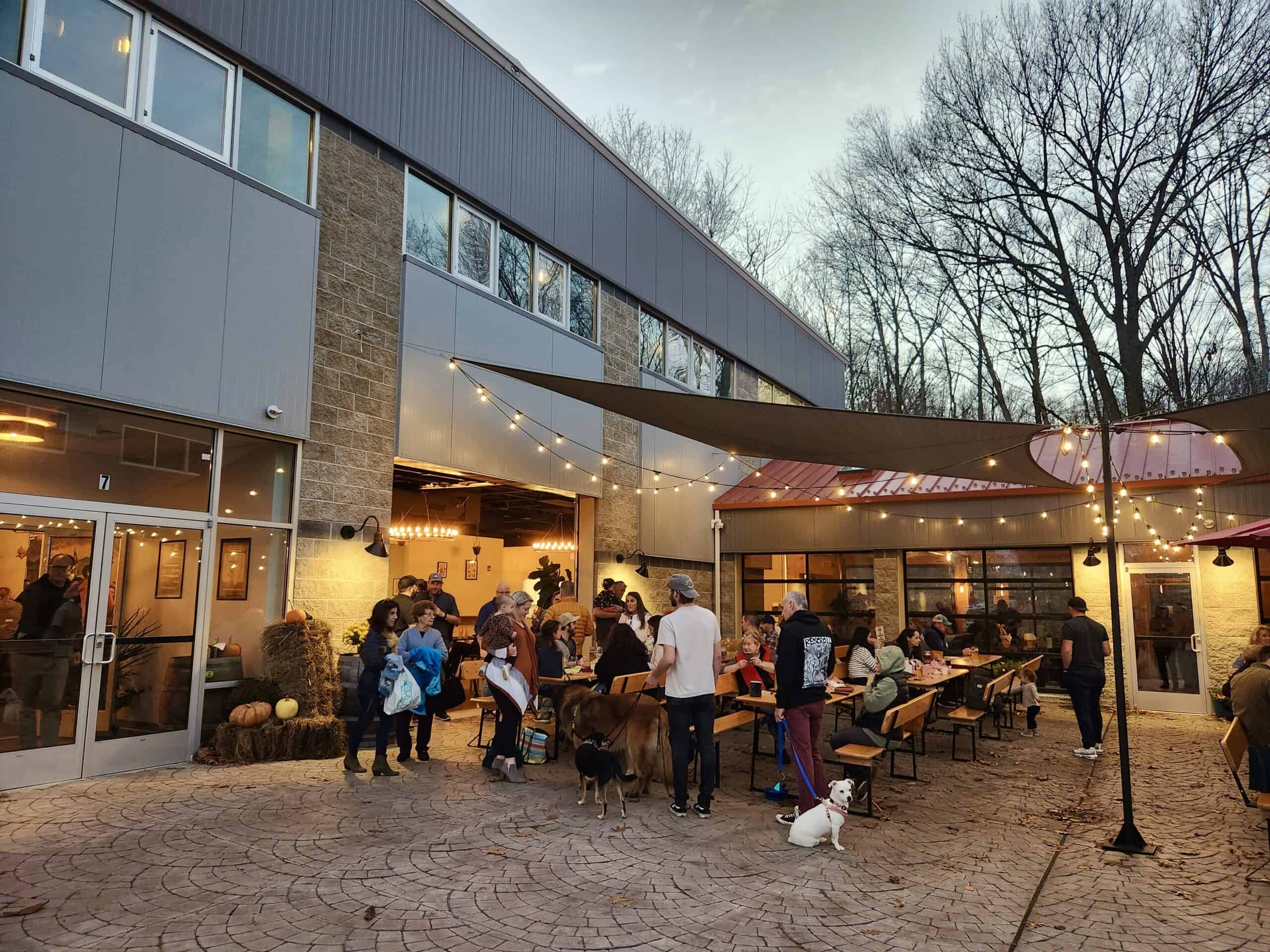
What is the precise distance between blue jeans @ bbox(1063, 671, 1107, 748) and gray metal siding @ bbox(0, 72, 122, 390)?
859 centimetres

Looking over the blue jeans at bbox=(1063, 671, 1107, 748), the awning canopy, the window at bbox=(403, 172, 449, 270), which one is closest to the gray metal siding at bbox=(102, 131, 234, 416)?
the window at bbox=(403, 172, 449, 270)

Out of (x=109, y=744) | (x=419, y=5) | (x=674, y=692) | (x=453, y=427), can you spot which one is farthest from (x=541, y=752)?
(x=419, y=5)

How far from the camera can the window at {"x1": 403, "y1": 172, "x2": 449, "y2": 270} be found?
8.73 metres

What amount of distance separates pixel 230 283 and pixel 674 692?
4961 millimetres

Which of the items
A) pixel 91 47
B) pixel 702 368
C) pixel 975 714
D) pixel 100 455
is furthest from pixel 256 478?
pixel 702 368

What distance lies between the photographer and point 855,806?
5.52m

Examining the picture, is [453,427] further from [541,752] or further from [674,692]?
[674,692]

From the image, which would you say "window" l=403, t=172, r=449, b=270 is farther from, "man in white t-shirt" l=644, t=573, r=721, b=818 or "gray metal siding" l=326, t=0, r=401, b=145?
"man in white t-shirt" l=644, t=573, r=721, b=818

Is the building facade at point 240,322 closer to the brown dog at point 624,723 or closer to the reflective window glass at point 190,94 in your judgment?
the reflective window glass at point 190,94

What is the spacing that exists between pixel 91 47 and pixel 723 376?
11.1m

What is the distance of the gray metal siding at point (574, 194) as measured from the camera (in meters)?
10.9

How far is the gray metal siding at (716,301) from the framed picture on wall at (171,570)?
10014 mm

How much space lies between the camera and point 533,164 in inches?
409

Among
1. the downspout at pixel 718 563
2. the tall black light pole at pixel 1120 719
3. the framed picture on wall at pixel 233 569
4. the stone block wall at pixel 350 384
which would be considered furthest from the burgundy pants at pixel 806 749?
the downspout at pixel 718 563
